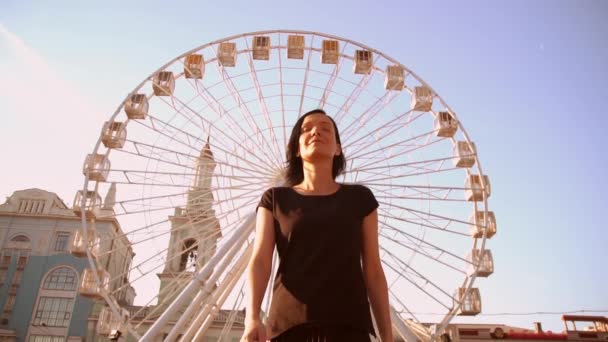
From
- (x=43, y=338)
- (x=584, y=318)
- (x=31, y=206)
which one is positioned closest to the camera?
(x=584, y=318)

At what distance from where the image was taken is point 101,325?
47.9ft

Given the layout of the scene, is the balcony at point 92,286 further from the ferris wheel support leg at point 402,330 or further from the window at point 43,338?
the window at point 43,338

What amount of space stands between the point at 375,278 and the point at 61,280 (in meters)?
48.9

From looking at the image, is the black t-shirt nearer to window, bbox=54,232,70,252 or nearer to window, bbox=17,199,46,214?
window, bbox=54,232,70,252

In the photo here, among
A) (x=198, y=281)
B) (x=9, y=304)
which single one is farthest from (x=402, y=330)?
(x=9, y=304)

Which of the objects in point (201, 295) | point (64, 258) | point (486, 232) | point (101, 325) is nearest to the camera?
point (201, 295)

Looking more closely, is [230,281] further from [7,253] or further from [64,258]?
[7,253]

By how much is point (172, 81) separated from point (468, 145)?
1026 centimetres

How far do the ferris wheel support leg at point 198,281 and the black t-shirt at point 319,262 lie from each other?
9156mm

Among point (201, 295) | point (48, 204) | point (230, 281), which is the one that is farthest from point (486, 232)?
point (48, 204)

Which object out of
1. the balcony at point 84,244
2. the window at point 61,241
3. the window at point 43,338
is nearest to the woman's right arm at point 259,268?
the balcony at point 84,244

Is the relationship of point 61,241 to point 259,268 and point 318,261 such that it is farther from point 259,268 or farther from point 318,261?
point 318,261

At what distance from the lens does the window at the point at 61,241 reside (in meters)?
46.7

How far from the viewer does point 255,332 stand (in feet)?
7.46
